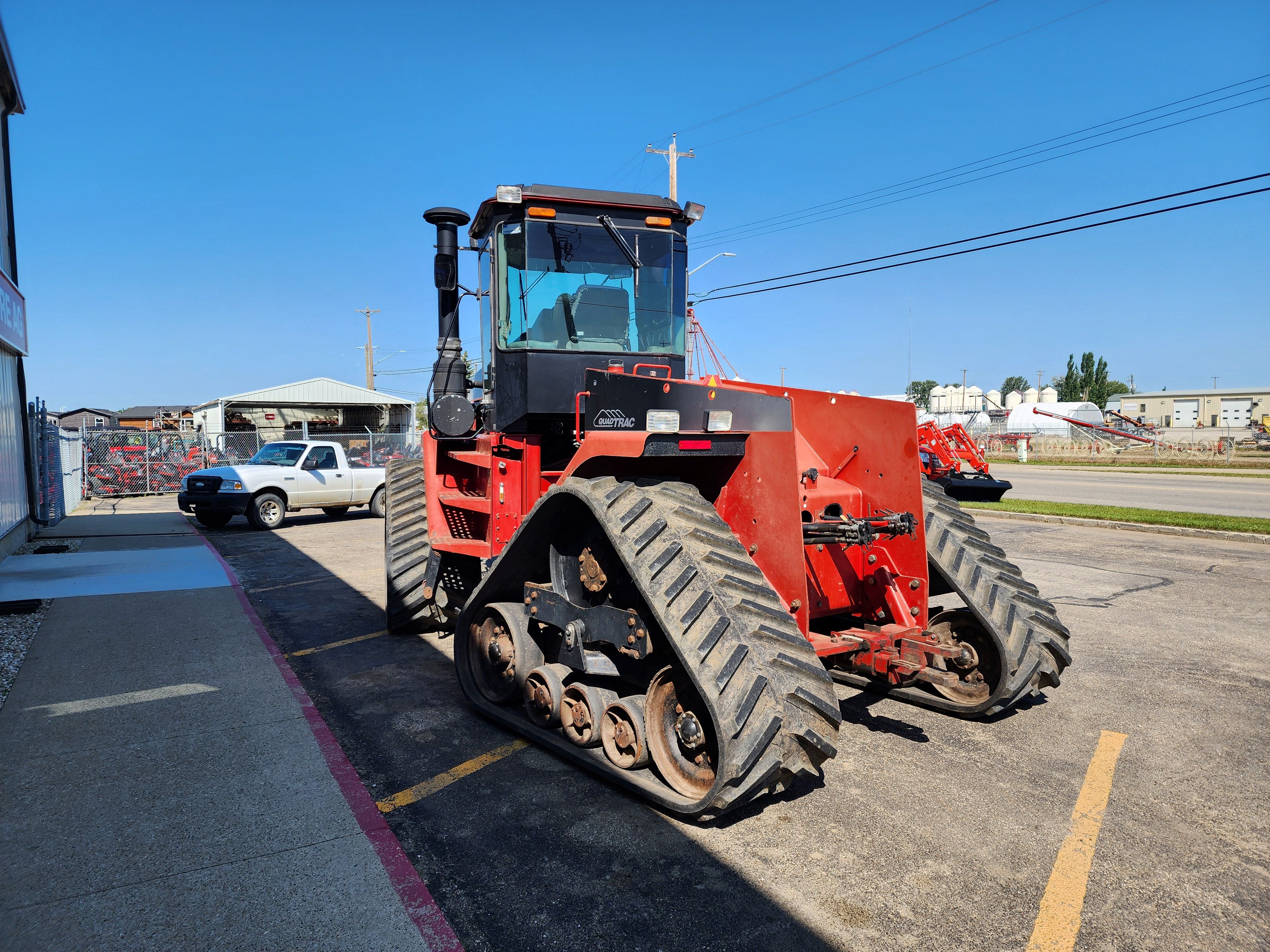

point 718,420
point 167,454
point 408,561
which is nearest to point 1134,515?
point 408,561

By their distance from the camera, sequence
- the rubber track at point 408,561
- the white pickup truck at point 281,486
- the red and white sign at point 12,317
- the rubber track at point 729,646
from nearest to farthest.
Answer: the rubber track at point 729,646, the rubber track at point 408,561, the red and white sign at point 12,317, the white pickup truck at point 281,486

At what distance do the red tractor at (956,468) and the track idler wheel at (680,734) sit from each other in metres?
14.1

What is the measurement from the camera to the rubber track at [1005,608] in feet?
14.7

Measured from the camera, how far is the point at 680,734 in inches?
140

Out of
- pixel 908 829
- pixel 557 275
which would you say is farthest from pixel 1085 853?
pixel 557 275

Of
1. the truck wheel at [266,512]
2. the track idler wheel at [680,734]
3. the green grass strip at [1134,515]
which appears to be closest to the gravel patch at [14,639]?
the track idler wheel at [680,734]

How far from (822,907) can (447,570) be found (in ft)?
14.7

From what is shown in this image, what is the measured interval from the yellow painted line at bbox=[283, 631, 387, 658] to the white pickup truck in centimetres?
1027

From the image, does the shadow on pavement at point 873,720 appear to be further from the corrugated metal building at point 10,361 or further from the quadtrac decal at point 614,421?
the corrugated metal building at point 10,361

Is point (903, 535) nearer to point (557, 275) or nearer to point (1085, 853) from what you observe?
point (1085, 853)

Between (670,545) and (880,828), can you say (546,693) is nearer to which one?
(670,545)

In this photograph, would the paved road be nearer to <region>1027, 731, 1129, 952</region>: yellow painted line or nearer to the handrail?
<region>1027, 731, 1129, 952</region>: yellow painted line

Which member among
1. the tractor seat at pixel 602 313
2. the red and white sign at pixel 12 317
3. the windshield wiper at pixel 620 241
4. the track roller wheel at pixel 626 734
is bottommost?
the track roller wheel at pixel 626 734

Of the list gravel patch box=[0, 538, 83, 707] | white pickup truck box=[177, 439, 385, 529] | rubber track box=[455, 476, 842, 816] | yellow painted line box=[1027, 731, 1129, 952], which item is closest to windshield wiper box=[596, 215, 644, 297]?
rubber track box=[455, 476, 842, 816]
